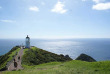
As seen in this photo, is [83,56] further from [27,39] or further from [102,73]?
[102,73]

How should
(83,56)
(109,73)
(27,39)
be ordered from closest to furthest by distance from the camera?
(109,73) < (27,39) < (83,56)

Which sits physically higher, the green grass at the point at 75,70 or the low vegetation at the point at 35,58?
the green grass at the point at 75,70

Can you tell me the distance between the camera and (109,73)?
1844 centimetres

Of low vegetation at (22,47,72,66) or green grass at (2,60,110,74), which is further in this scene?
low vegetation at (22,47,72,66)

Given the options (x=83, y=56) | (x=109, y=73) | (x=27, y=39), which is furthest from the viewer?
(x=83, y=56)

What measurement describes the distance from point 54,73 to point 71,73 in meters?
3.05

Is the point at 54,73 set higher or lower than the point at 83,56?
higher

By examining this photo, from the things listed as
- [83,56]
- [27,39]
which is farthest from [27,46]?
[83,56]

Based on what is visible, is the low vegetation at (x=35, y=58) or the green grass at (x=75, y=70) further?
the low vegetation at (x=35, y=58)

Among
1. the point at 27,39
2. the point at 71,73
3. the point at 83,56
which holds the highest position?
the point at 27,39

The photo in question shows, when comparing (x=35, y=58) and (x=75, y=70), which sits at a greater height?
(x=75, y=70)

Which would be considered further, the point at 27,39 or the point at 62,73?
the point at 27,39

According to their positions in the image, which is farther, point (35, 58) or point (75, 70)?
point (35, 58)

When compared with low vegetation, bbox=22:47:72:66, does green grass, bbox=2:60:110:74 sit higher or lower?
higher
